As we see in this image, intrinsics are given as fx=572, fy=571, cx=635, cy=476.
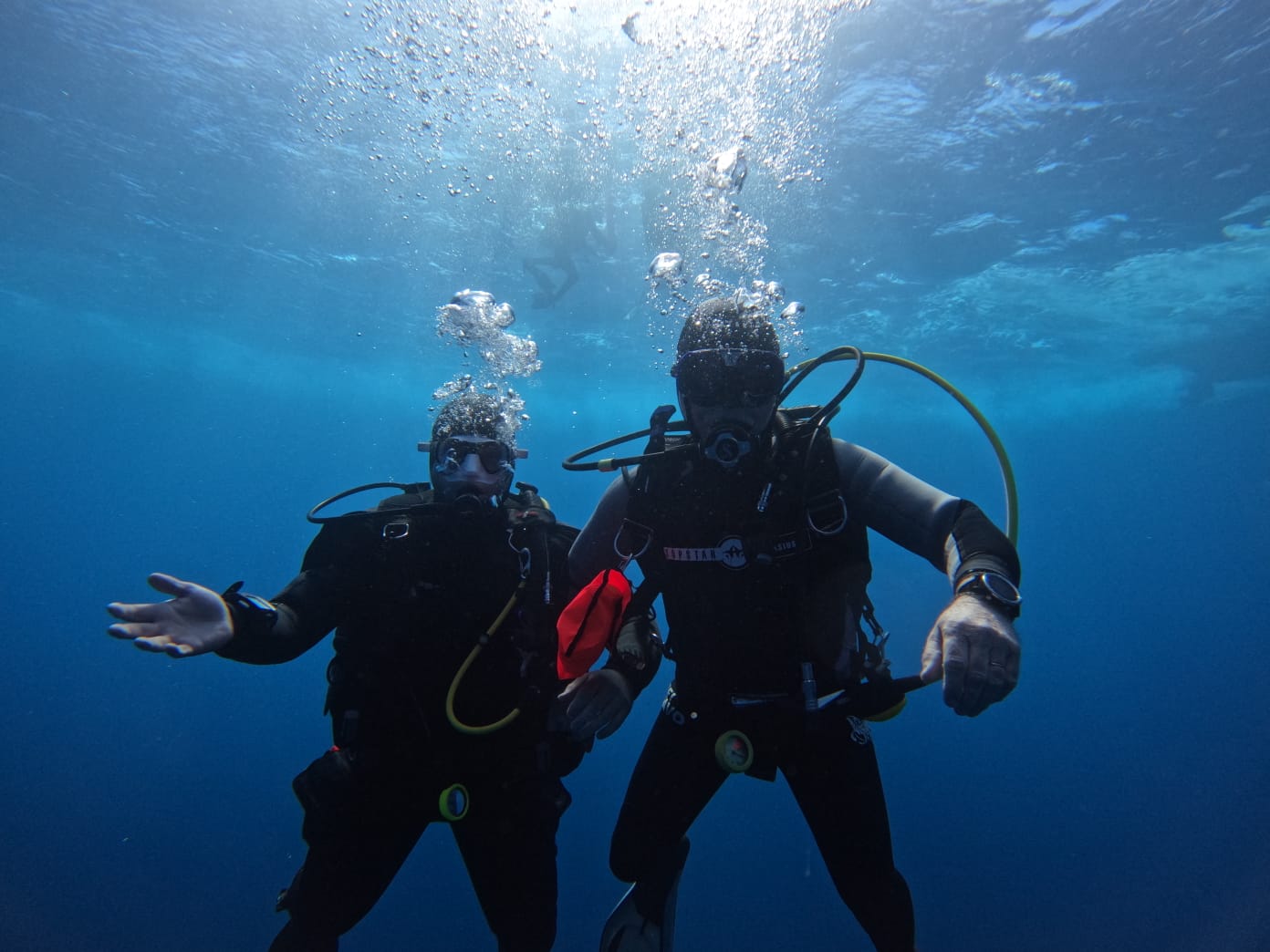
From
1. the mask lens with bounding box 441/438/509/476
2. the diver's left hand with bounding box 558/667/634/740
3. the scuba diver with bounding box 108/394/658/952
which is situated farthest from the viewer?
Answer: the mask lens with bounding box 441/438/509/476

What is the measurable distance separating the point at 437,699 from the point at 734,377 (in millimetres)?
2563

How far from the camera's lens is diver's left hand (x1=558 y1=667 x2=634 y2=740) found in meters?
2.74

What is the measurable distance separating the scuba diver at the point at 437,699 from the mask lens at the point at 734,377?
1.36m

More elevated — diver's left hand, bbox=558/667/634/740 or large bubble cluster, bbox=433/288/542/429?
large bubble cluster, bbox=433/288/542/429

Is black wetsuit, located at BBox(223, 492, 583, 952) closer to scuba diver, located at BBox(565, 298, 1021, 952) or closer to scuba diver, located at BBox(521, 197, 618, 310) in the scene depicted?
scuba diver, located at BBox(565, 298, 1021, 952)

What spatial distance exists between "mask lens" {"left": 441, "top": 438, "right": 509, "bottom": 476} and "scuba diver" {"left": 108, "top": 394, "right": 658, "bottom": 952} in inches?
0.7

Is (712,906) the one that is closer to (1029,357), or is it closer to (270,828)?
(270,828)

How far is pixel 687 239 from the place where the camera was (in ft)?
42.7

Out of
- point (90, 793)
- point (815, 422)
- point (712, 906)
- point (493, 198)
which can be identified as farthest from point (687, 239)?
point (90, 793)

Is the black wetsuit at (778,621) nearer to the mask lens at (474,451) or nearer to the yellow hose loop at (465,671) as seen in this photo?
the yellow hose loop at (465,671)

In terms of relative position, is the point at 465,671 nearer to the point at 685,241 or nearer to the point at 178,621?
the point at 178,621

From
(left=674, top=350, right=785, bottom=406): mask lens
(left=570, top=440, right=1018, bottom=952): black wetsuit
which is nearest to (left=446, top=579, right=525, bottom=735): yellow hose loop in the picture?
(left=570, top=440, right=1018, bottom=952): black wetsuit

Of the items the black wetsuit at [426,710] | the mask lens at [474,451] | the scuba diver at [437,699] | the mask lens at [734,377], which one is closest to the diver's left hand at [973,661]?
the mask lens at [734,377]

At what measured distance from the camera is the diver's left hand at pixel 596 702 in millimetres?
2738
